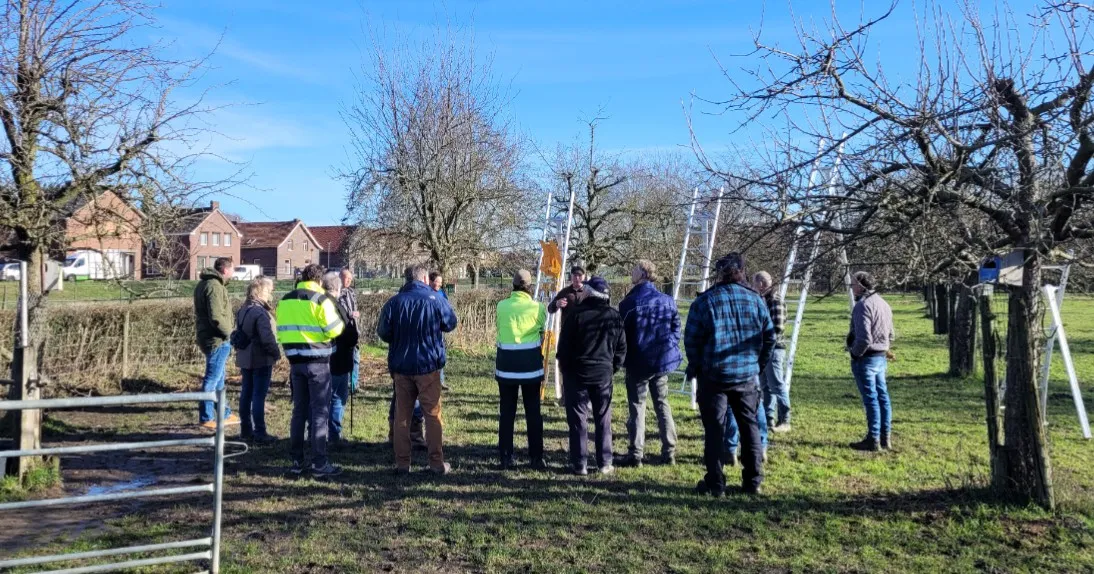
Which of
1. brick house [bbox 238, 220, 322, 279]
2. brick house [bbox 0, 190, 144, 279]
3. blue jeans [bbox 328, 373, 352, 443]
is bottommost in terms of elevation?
blue jeans [bbox 328, 373, 352, 443]

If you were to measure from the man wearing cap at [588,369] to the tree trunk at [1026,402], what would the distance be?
121 inches

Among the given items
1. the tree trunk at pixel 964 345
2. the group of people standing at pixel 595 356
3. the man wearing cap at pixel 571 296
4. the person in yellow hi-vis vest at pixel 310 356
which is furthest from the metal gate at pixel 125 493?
the tree trunk at pixel 964 345

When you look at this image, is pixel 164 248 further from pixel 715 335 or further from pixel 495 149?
pixel 495 149

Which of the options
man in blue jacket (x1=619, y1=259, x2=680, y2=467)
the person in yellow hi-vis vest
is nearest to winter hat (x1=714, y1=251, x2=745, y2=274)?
man in blue jacket (x1=619, y1=259, x2=680, y2=467)

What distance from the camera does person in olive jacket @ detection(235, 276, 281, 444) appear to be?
8.44 metres

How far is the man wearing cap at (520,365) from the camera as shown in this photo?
721 cm

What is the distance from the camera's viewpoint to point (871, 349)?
784cm

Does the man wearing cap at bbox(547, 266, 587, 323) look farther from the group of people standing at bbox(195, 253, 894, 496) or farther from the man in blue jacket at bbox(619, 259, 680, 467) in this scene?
the man in blue jacket at bbox(619, 259, 680, 467)

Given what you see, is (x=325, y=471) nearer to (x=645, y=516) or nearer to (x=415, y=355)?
(x=415, y=355)

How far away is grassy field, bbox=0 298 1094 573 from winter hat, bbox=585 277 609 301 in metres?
1.59

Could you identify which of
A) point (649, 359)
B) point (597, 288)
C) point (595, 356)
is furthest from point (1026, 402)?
point (597, 288)

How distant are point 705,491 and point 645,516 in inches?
A: 31.2

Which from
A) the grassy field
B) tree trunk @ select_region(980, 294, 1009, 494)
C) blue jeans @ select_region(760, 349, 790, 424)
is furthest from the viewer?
blue jeans @ select_region(760, 349, 790, 424)

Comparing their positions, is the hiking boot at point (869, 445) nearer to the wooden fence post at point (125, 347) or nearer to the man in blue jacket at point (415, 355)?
the man in blue jacket at point (415, 355)
